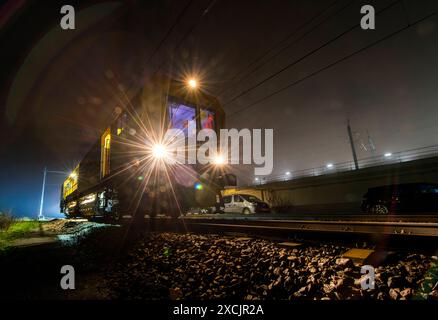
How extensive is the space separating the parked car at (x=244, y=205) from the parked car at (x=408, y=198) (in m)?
6.19

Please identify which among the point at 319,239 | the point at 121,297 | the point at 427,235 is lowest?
the point at 121,297

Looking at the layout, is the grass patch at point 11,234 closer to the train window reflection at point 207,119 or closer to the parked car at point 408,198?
the train window reflection at point 207,119

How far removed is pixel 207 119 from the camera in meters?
8.77

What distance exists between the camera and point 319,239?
370 cm

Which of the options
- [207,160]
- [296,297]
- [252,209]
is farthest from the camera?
[252,209]

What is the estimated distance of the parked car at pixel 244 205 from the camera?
45.9 ft

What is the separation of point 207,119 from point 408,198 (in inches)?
332

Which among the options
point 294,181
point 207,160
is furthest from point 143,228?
point 294,181

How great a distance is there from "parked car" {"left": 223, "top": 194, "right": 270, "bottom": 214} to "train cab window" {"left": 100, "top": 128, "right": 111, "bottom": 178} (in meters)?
7.14

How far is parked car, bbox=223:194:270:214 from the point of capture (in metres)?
14.0

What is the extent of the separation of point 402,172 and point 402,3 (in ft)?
43.3

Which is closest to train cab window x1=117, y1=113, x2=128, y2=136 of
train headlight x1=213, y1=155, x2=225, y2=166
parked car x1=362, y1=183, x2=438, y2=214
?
train headlight x1=213, y1=155, x2=225, y2=166
